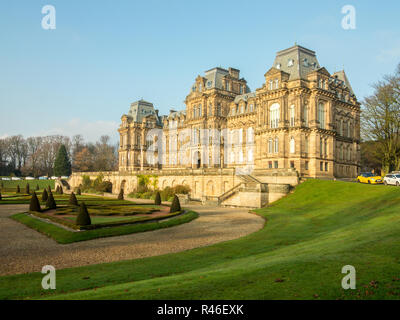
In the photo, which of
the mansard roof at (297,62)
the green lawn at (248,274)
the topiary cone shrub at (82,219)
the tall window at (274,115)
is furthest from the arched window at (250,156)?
the topiary cone shrub at (82,219)

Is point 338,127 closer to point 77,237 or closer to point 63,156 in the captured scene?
point 77,237

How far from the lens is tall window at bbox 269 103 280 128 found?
5168 centimetres

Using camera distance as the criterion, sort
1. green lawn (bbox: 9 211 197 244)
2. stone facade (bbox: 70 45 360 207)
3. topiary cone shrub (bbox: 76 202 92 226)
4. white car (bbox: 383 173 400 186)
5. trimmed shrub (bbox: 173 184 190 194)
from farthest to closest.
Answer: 1. trimmed shrub (bbox: 173 184 190 194)
2. stone facade (bbox: 70 45 360 207)
3. white car (bbox: 383 173 400 186)
4. topiary cone shrub (bbox: 76 202 92 226)
5. green lawn (bbox: 9 211 197 244)

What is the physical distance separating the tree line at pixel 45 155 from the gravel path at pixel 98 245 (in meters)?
88.1

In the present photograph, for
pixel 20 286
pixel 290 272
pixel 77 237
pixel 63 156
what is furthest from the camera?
pixel 63 156

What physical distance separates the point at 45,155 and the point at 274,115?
9705cm

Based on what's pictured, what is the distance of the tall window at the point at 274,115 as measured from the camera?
170 feet

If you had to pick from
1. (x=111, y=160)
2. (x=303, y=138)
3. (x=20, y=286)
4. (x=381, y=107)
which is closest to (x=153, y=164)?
(x=111, y=160)

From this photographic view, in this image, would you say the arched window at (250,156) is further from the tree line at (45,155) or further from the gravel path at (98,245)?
the tree line at (45,155)

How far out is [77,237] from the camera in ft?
66.3

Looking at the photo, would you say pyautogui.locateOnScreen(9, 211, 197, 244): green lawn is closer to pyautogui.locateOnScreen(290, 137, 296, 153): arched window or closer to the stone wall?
the stone wall

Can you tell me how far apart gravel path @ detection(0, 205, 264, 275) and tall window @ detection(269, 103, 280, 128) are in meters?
28.3

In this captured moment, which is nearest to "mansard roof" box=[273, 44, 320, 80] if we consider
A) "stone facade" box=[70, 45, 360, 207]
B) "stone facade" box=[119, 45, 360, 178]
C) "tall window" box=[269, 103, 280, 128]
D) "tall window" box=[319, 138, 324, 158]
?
"stone facade" box=[119, 45, 360, 178]
